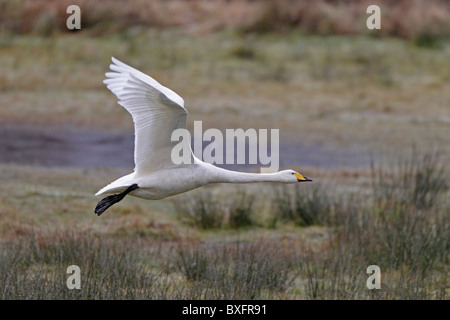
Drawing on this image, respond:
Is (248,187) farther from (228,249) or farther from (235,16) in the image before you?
(235,16)

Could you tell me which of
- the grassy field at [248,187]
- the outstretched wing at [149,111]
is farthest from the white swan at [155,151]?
the grassy field at [248,187]

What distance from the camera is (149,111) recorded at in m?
9.03

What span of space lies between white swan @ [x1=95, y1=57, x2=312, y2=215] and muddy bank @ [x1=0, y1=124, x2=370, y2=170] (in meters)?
8.48

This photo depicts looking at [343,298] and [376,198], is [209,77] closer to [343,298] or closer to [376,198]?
[376,198]

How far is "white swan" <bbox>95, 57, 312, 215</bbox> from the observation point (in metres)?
8.86

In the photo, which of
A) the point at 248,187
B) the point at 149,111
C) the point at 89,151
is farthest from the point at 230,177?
the point at 89,151

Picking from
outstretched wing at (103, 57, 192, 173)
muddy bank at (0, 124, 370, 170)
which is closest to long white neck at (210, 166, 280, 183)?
outstretched wing at (103, 57, 192, 173)

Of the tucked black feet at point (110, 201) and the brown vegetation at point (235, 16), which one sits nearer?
the tucked black feet at point (110, 201)

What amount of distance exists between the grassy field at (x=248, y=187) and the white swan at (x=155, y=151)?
88cm

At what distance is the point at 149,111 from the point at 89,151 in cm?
1048

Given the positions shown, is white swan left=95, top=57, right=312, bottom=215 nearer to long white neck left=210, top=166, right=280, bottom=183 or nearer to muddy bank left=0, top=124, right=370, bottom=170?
long white neck left=210, top=166, right=280, bottom=183

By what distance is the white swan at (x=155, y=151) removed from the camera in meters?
8.86

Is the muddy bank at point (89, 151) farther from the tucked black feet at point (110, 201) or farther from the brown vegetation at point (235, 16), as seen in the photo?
the brown vegetation at point (235, 16)
